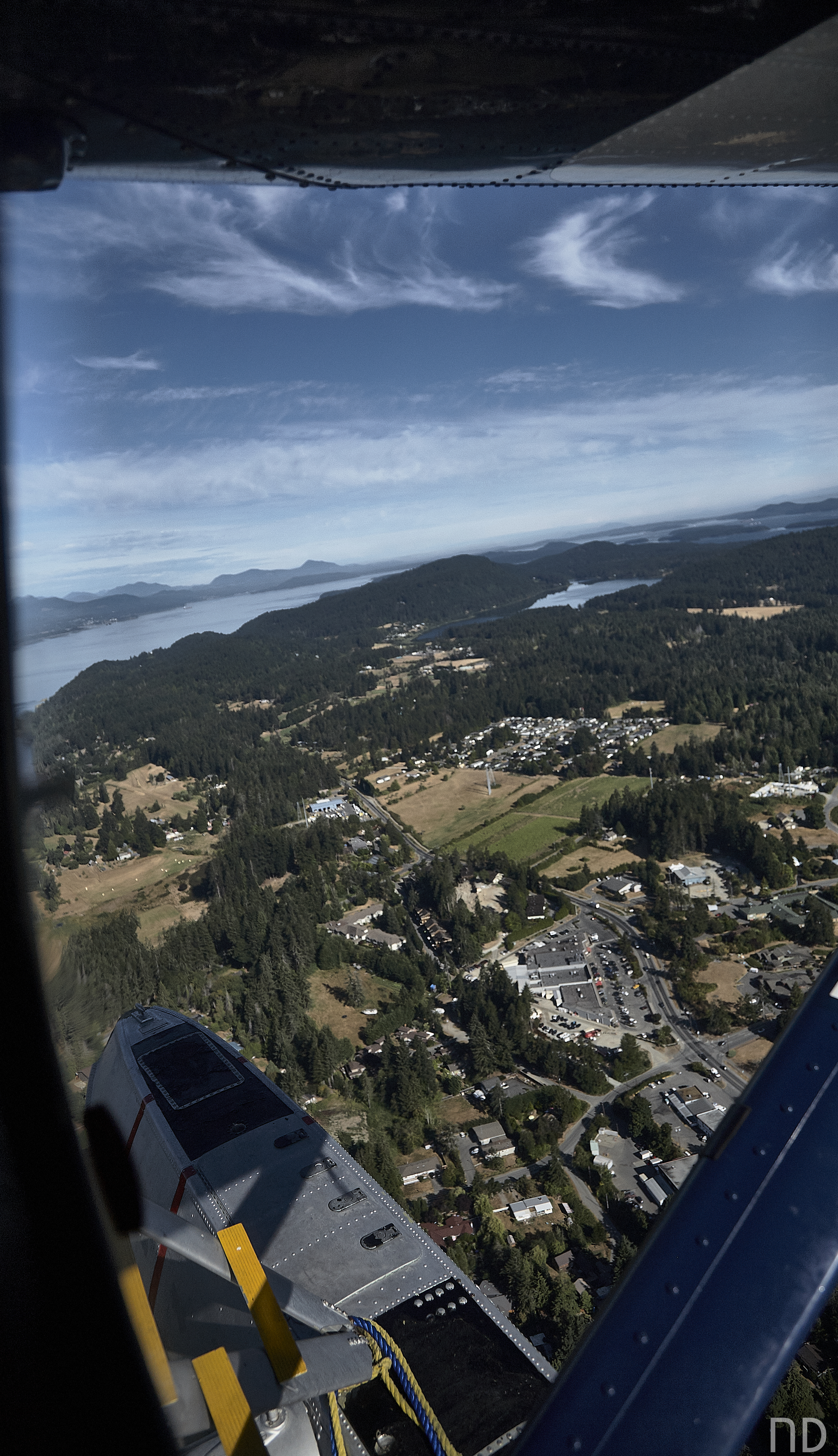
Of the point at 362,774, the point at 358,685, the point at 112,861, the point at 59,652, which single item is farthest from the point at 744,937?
the point at 358,685

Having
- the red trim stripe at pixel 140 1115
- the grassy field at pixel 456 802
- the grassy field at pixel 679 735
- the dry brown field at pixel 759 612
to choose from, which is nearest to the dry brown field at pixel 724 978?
the red trim stripe at pixel 140 1115

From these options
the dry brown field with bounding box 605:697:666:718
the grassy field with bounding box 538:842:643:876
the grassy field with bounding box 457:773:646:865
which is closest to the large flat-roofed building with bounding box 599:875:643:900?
the grassy field with bounding box 538:842:643:876

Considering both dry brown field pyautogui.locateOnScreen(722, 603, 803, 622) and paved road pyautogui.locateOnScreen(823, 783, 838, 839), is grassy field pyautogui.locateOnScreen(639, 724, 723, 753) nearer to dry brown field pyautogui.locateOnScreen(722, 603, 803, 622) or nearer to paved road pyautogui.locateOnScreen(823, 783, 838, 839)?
paved road pyautogui.locateOnScreen(823, 783, 838, 839)

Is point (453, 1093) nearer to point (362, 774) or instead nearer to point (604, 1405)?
point (604, 1405)

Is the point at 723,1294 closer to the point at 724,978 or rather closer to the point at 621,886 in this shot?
the point at 724,978

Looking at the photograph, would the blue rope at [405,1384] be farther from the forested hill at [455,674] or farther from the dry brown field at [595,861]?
the dry brown field at [595,861]

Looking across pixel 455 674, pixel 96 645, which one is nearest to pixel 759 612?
pixel 455 674
